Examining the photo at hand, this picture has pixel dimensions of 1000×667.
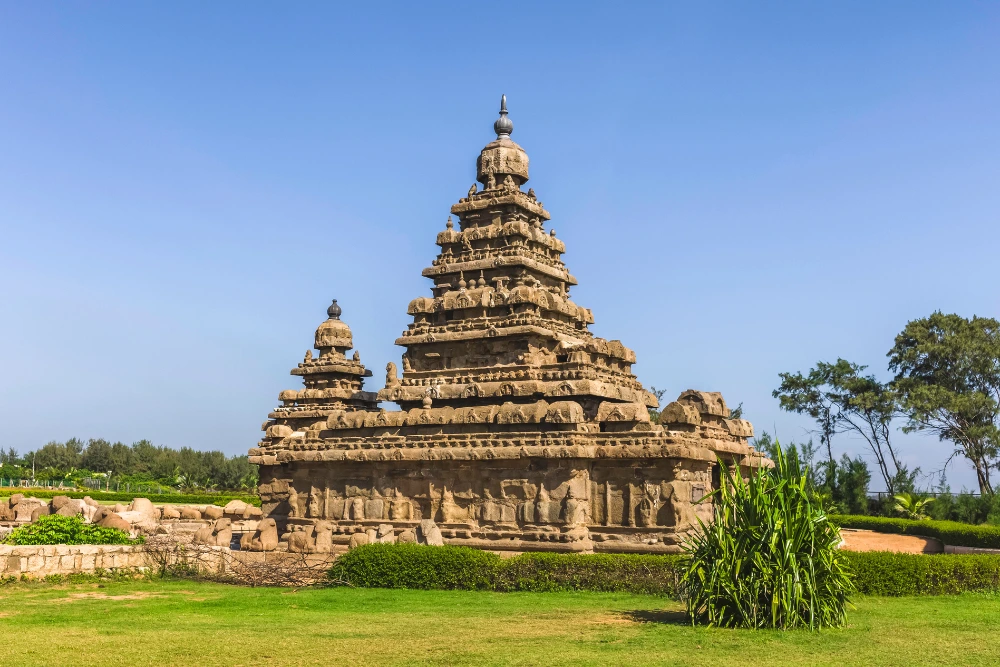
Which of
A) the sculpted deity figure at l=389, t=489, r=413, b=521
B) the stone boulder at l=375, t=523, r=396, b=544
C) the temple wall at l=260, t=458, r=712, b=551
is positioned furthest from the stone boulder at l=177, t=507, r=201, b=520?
the stone boulder at l=375, t=523, r=396, b=544

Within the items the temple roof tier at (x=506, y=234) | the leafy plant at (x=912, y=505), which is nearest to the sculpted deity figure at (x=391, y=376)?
the temple roof tier at (x=506, y=234)

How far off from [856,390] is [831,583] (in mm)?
36441

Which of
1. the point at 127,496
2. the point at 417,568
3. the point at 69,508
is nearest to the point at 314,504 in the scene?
the point at 69,508

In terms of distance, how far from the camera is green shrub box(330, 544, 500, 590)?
677 inches

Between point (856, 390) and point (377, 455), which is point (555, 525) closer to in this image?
point (377, 455)

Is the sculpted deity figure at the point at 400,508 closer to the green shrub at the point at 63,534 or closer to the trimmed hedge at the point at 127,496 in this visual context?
the green shrub at the point at 63,534

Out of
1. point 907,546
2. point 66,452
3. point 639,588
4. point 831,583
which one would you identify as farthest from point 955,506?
point 66,452

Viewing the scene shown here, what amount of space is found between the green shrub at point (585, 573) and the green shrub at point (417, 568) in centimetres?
40

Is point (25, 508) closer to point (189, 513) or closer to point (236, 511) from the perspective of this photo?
point (189, 513)

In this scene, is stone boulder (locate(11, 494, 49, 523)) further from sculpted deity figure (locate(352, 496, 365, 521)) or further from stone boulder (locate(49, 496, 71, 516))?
sculpted deity figure (locate(352, 496, 365, 521))

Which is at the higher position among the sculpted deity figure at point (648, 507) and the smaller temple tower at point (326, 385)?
the smaller temple tower at point (326, 385)

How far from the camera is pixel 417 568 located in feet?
57.2

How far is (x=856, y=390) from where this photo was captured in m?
47.1

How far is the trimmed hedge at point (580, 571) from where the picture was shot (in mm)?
16078
